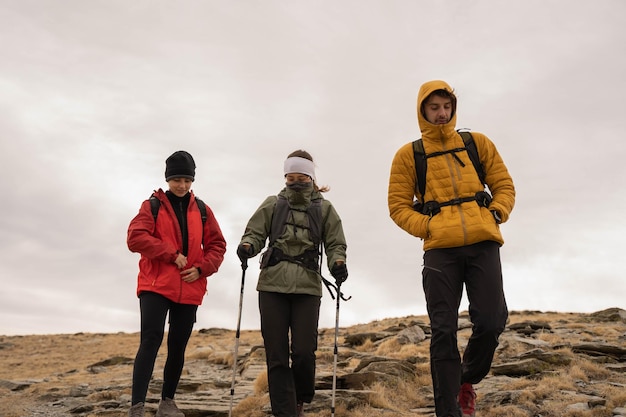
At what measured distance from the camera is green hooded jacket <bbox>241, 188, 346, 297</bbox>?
596 cm

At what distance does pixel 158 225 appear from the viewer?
22.1 feet

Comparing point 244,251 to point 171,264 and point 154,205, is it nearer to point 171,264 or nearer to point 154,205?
point 171,264

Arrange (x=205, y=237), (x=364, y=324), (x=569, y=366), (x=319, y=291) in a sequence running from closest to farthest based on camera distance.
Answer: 1. (x=319, y=291)
2. (x=205, y=237)
3. (x=569, y=366)
4. (x=364, y=324)

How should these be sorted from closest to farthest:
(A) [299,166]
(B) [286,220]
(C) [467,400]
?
(C) [467,400]
(B) [286,220]
(A) [299,166]

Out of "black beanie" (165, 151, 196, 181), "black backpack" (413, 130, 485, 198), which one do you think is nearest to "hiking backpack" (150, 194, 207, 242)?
"black beanie" (165, 151, 196, 181)

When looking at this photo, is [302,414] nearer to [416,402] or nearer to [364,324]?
[416,402]

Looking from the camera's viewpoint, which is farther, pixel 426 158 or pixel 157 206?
pixel 157 206

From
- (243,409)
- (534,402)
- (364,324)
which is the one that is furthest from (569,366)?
(364,324)

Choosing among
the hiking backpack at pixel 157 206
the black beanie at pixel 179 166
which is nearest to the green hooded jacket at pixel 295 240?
the hiking backpack at pixel 157 206

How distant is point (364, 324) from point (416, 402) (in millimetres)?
23635

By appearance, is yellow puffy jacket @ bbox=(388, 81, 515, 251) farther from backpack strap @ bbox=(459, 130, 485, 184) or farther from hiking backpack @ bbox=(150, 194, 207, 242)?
hiking backpack @ bbox=(150, 194, 207, 242)

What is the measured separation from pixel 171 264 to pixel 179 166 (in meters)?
1.21

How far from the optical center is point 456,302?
17.6ft

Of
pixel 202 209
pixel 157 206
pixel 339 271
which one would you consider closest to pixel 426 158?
pixel 339 271
